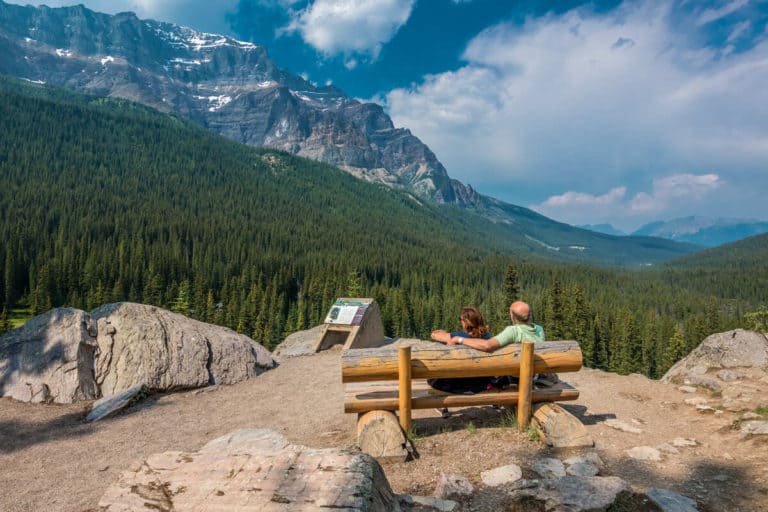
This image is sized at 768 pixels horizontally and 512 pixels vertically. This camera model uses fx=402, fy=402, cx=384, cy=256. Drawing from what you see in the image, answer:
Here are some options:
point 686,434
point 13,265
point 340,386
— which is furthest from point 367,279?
point 686,434

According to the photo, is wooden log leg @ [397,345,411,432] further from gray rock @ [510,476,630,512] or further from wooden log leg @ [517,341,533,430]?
gray rock @ [510,476,630,512]

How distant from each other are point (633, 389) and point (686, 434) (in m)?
4.27

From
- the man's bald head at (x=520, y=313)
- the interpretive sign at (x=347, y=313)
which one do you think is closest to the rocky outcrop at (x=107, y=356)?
the interpretive sign at (x=347, y=313)

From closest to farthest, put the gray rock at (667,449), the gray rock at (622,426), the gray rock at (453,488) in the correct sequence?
1. the gray rock at (453,488)
2. the gray rock at (667,449)
3. the gray rock at (622,426)

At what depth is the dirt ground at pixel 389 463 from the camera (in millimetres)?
6508

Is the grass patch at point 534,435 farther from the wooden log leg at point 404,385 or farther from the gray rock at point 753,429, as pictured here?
the gray rock at point 753,429

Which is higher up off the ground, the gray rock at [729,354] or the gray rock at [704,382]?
the gray rock at [729,354]

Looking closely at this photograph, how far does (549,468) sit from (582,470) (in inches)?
19.9

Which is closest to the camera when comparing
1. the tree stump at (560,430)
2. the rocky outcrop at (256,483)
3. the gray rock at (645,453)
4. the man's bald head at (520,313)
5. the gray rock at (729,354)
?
the rocky outcrop at (256,483)

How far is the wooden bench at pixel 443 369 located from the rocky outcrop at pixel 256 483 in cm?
310

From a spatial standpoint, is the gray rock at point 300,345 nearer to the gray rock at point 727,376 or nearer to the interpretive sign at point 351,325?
the interpretive sign at point 351,325

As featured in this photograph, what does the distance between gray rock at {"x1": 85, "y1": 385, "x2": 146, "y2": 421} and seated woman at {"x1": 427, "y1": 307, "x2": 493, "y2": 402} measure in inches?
400

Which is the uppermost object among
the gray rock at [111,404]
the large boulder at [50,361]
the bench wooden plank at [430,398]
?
the bench wooden plank at [430,398]

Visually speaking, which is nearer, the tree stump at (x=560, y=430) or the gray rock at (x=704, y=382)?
the tree stump at (x=560, y=430)
